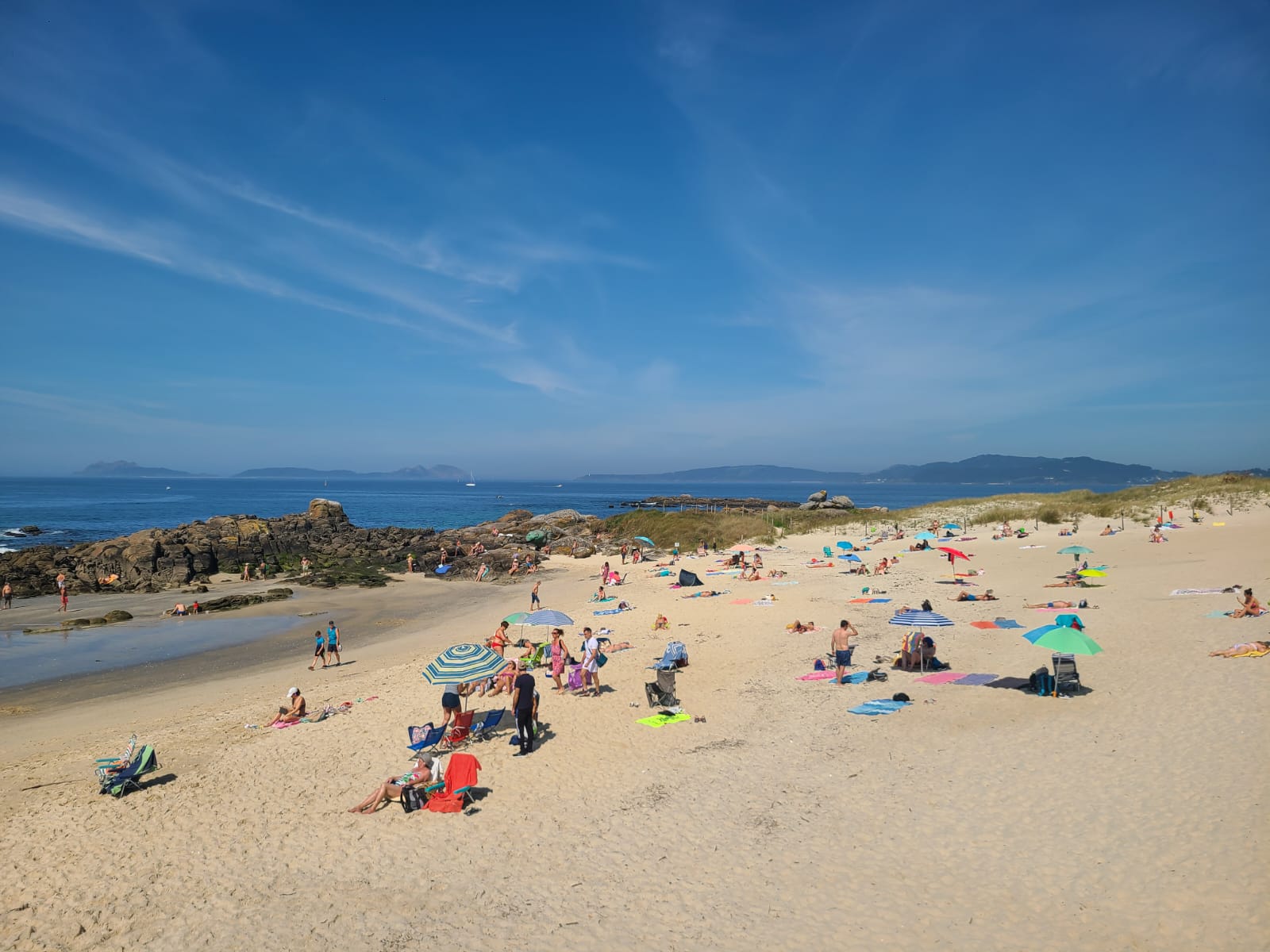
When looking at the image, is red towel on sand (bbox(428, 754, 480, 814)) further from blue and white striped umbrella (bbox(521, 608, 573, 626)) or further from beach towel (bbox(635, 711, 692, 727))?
blue and white striped umbrella (bbox(521, 608, 573, 626))

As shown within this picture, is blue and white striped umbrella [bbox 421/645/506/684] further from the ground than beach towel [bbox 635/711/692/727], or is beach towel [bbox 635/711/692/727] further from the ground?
blue and white striped umbrella [bbox 421/645/506/684]

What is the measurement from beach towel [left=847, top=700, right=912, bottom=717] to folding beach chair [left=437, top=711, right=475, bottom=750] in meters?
6.95

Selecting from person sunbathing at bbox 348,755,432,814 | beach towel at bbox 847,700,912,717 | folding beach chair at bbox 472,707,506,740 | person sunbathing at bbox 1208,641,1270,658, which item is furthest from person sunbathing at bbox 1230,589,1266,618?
person sunbathing at bbox 348,755,432,814

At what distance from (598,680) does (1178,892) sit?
1029 cm

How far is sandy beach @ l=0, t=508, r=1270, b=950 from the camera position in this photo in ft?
22.1

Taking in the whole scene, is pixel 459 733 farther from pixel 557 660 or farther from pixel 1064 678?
pixel 1064 678

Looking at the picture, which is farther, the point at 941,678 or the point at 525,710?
the point at 941,678

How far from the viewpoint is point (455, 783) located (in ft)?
31.5

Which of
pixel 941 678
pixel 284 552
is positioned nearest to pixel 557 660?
pixel 941 678

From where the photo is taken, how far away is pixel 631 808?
30.5 ft

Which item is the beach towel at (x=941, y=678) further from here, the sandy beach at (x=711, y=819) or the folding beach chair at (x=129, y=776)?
the folding beach chair at (x=129, y=776)

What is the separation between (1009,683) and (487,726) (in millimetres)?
10034

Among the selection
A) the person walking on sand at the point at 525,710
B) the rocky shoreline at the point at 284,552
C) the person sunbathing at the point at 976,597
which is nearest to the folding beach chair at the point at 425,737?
the person walking on sand at the point at 525,710

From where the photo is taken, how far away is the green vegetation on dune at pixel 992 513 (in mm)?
37000
